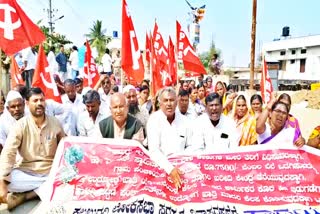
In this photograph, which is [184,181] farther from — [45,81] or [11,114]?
[45,81]

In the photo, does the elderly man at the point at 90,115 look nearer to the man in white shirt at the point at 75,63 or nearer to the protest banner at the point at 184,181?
the protest banner at the point at 184,181

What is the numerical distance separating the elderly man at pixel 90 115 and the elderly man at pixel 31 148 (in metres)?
0.68

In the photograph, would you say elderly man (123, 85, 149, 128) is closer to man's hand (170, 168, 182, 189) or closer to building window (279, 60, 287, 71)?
man's hand (170, 168, 182, 189)

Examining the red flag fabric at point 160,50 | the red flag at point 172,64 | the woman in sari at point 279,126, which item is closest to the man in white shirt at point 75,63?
the red flag at point 172,64

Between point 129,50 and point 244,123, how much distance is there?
254 cm

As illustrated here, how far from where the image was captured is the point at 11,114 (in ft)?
17.6

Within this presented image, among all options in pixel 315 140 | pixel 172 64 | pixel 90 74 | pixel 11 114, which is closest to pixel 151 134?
pixel 315 140

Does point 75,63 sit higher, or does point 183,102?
point 75,63

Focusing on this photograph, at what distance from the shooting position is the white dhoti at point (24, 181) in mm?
4645

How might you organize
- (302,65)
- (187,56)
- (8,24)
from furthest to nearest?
(302,65)
(187,56)
(8,24)

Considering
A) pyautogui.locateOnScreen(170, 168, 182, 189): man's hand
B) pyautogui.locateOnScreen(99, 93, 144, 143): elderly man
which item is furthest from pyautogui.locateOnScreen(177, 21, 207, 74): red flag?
pyautogui.locateOnScreen(170, 168, 182, 189): man's hand

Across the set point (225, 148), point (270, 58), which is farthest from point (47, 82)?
point (270, 58)

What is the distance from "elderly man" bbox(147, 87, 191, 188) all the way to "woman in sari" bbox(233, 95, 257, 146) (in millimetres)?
991

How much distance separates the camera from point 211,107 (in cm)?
445
